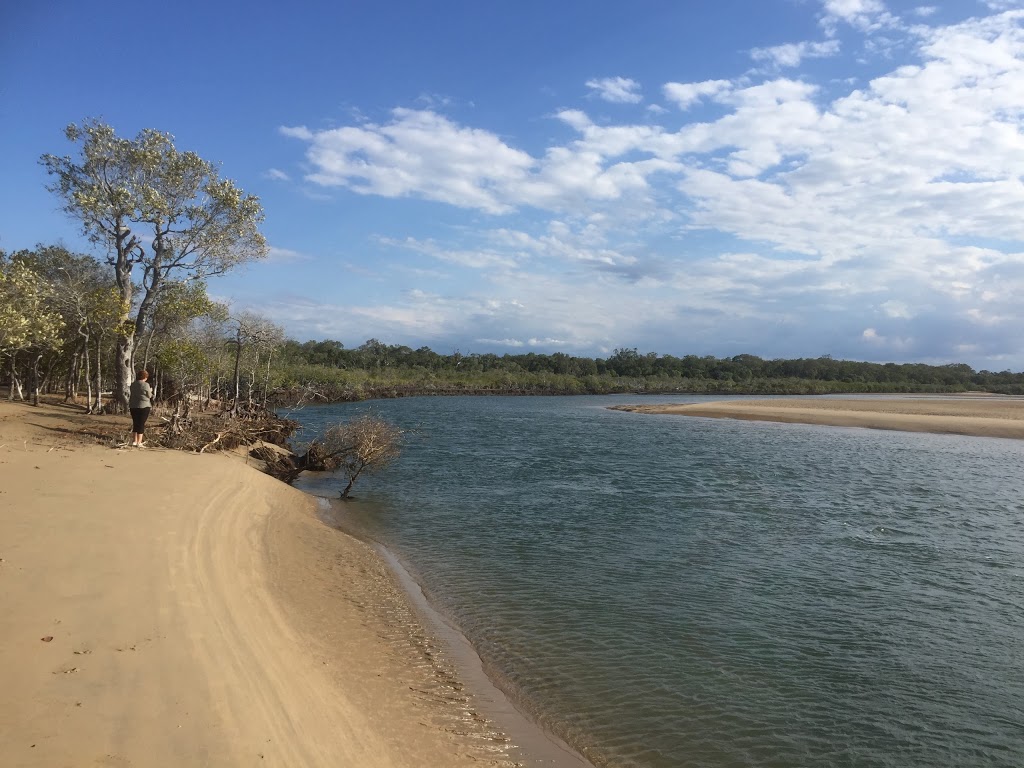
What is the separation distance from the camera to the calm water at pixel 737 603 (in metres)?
7.30

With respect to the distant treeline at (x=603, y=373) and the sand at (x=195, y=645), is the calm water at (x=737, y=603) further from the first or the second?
the distant treeline at (x=603, y=373)

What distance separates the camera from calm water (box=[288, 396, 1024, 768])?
730 cm

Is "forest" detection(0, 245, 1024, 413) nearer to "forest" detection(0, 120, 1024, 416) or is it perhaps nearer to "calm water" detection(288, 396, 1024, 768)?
"forest" detection(0, 120, 1024, 416)

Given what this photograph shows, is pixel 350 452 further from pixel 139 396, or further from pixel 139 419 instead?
pixel 139 396

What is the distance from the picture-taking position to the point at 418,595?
1109 centimetres

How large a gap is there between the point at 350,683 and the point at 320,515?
33.0ft

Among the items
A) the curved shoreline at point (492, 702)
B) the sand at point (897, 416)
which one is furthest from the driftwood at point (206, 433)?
the sand at point (897, 416)

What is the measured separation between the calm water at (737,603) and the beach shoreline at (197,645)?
142 cm

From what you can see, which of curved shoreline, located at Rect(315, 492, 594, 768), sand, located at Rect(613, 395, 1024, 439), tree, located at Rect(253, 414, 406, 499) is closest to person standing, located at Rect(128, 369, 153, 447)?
tree, located at Rect(253, 414, 406, 499)

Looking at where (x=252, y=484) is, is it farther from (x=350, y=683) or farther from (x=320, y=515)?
(x=350, y=683)

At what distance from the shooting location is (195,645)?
21.2 feet

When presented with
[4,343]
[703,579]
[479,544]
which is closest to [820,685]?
[703,579]

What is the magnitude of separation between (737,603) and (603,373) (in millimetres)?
139532

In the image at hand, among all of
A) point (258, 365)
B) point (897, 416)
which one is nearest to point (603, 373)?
point (897, 416)
